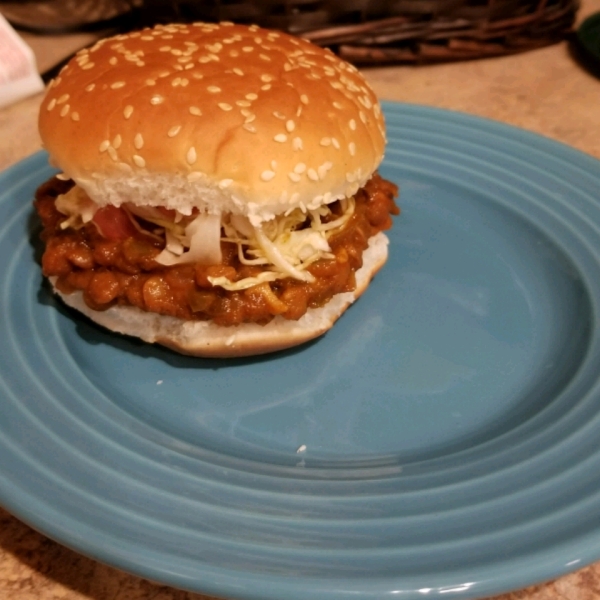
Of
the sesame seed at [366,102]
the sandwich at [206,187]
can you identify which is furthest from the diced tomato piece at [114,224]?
the sesame seed at [366,102]

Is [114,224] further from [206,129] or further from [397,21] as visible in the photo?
[397,21]

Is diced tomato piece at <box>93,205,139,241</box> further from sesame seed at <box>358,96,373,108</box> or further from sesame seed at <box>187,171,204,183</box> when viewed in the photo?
sesame seed at <box>358,96,373,108</box>

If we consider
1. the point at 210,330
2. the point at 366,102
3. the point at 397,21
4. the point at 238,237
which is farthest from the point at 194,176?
the point at 397,21

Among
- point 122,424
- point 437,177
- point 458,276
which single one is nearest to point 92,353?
point 122,424

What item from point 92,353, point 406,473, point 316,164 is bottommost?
point 92,353

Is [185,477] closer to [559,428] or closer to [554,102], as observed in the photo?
[559,428]

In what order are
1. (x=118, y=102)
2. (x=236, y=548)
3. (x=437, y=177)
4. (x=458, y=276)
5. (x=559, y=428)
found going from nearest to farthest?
(x=236, y=548) → (x=559, y=428) → (x=118, y=102) → (x=458, y=276) → (x=437, y=177)
